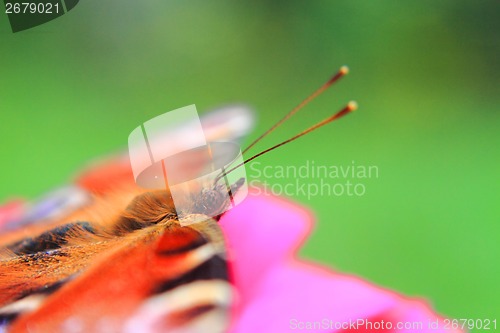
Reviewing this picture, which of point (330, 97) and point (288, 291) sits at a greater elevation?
point (330, 97)

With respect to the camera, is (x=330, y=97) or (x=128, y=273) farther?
(x=330, y=97)

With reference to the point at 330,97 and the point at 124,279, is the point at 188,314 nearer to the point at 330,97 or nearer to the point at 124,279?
the point at 124,279

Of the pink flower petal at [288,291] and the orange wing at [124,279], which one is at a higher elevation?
the orange wing at [124,279]

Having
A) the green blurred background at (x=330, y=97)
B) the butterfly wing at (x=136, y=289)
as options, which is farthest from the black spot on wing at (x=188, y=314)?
the green blurred background at (x=330, y=97)

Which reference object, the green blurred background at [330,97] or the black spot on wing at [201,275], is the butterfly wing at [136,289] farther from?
the green blurred background at [330,97]

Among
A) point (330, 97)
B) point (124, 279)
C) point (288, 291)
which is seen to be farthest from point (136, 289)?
point (330, 97)

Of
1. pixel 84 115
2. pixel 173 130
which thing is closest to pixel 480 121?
pixel 173 130
